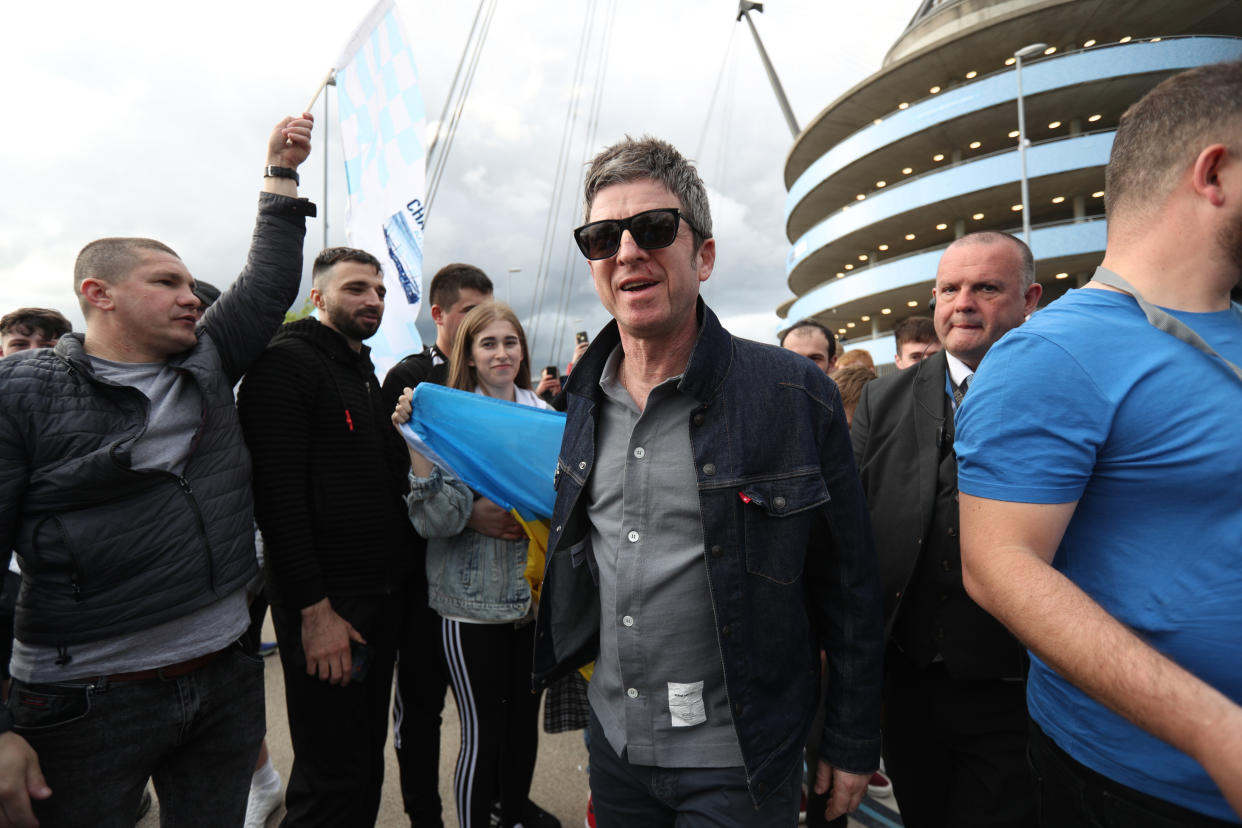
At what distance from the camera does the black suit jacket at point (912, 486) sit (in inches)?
74.2

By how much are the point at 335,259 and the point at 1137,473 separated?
122 inches

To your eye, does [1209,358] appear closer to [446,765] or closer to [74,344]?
[74,344]

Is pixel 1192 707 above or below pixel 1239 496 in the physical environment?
below

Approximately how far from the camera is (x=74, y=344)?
1.88 m

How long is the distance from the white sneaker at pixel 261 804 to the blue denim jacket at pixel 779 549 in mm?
2796

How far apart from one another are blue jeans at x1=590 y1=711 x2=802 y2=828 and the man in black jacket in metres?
1.38

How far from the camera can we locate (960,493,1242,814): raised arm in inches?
32.9

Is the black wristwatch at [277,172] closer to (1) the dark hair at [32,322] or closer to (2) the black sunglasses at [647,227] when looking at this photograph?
(2) the black sunglasses at [647,227]

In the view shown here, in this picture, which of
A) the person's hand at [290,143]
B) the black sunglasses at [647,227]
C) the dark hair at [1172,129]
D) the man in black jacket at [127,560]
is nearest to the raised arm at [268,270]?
the person's hand at [290,143]

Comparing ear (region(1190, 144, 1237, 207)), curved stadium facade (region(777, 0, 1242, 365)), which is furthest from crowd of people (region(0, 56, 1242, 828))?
curved stadium facade (region(777, 0, 1242, 365))

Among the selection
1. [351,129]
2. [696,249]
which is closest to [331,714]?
[696,249]

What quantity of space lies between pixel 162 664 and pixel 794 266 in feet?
117

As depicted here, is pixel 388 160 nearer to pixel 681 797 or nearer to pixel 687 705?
pixel 687 705

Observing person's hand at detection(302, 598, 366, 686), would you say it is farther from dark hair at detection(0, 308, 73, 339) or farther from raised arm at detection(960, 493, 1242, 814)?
dark hair at detection(0, 308, 73, 339)
